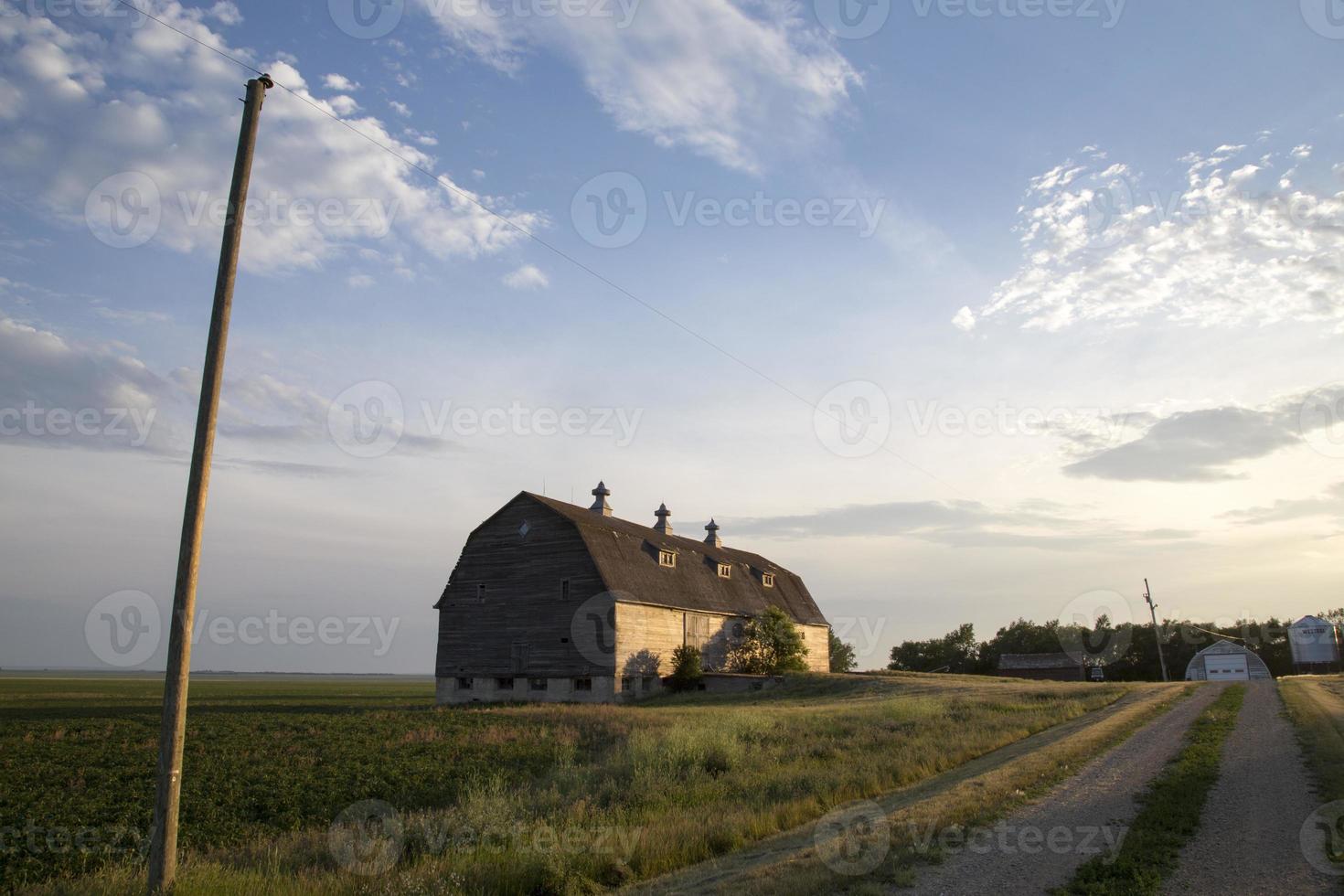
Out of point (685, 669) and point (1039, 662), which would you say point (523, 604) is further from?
point (1039, 662)

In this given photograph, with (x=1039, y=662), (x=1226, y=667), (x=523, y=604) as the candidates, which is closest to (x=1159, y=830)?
(x=523, y=604)

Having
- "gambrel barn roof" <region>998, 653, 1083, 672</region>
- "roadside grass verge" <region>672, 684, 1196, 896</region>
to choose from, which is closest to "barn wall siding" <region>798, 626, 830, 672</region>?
"gambrel barn roof" <region>998, 653, 1083, 672</region>

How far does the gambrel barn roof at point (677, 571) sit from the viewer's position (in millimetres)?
43625

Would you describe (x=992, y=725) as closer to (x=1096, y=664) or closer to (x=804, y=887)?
(x=804, y=887)

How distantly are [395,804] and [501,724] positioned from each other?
1220 cm

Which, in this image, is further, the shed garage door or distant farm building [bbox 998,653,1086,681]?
distant farm building [bbox 998,653,1086,681]

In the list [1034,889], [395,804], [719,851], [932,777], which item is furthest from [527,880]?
[932,777]

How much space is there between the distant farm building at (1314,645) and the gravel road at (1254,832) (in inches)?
2808

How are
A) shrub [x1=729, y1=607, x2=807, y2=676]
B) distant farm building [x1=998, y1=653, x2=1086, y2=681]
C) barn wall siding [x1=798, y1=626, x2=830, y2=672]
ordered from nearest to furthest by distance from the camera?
shrub [x1=729, y1=607, x2=807, y2=676], barn wall siding [x1=798, y1=626, x2=830, y2=672], distant farm building [x1=998, y1=653, x2=1086, y2=681]

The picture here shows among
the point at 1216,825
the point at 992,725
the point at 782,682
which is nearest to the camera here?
the point at 1216,825

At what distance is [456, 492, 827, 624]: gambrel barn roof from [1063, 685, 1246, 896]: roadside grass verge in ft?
97.1

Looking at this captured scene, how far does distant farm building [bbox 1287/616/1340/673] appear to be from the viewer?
72562mm

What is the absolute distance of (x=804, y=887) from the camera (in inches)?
333

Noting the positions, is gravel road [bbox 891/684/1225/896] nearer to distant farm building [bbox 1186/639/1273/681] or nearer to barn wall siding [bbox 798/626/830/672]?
barn wall siding [bbox 798/626/830/672]
